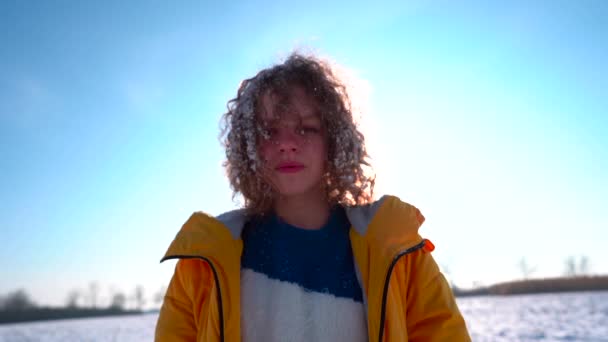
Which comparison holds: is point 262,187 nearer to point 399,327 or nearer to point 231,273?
point 231,273

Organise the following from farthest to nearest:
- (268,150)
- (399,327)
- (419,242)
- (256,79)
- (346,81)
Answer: (346,81) → (256,79) → (268,150) → (419,242) → (399,327)

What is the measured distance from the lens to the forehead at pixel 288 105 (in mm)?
1824

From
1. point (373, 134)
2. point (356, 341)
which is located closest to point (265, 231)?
point (356, 341)

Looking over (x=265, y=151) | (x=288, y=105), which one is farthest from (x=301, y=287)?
(x=288, y=105)

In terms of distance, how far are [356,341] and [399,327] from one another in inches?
6.1

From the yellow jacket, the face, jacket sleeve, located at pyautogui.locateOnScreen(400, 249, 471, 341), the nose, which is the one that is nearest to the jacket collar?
the yellow jacket

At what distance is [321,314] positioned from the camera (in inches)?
62.4

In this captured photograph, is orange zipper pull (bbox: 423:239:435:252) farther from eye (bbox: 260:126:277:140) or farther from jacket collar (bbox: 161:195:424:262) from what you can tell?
eye (bbox: 260:126:277:140)

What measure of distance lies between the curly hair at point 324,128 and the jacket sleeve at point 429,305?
0.40 m

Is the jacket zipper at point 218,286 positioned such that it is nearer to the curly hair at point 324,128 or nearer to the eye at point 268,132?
the curly hair at point 324,128

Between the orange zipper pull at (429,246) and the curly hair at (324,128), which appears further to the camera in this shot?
the curly hair at (324,128)

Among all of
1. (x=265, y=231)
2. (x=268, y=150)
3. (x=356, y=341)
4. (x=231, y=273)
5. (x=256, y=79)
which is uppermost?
(x=256, y=79)

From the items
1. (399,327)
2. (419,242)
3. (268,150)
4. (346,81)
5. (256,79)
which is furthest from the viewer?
(346,81)

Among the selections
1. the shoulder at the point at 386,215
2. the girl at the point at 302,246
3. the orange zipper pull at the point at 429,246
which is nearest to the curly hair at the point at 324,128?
the girl at the point at 302,246
